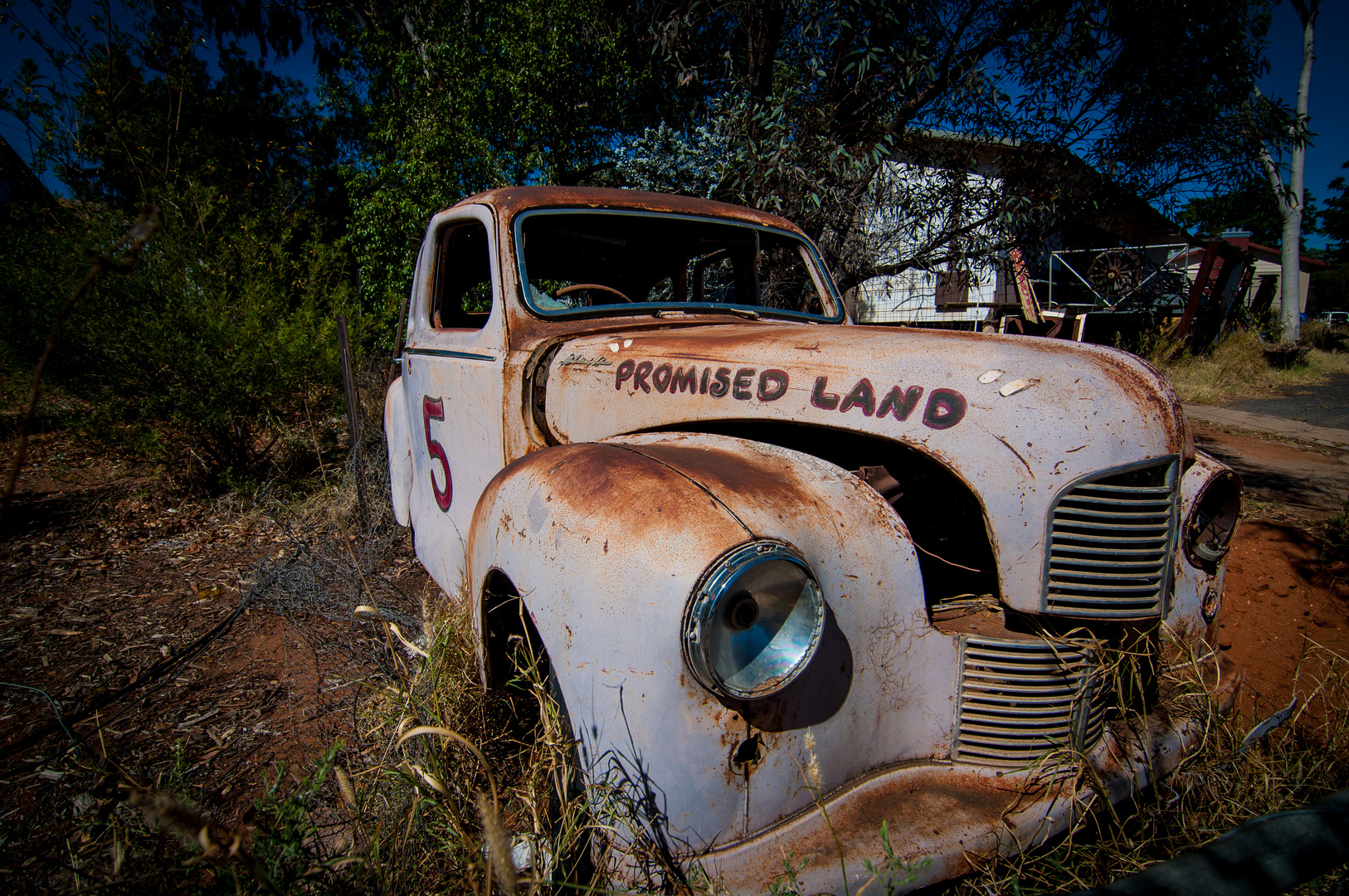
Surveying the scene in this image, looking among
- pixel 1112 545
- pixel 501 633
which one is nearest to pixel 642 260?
pixel 501 633

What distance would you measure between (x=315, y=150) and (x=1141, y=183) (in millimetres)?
17072

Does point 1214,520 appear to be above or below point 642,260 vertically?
below

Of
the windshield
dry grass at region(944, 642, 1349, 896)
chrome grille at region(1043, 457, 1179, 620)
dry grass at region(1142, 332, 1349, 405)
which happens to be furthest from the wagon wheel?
chrome grille at region(1043, 457, 1179, 620)

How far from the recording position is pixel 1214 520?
69.1 inches

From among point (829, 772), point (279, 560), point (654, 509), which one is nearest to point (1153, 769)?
point (829, 772)

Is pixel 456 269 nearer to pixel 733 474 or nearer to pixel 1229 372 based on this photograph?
pixel 733 474

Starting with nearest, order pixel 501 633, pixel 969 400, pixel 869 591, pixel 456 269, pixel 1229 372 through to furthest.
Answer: pixel 869 591 → pixel 969 400 → pixel 501 633 → pixel 456 269 → pixel 1229 372

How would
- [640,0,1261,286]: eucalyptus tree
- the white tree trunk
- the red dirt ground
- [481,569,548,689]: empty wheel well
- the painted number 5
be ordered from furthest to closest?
the white tree trunk < [640,0,1261,286]: eucalyptus tree < the painted number 5 < the red dirt ground < [481,569,548,689]: empty wheel well

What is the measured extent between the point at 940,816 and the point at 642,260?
2.61 metres

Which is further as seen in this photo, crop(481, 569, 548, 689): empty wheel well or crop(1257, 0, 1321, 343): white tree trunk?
crop(1257, 0, 1321, 343): white tree trunk

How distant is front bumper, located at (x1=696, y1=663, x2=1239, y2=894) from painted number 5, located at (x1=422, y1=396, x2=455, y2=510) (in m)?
1.99

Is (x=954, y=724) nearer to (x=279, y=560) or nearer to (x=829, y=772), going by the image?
(x=829, y=772)

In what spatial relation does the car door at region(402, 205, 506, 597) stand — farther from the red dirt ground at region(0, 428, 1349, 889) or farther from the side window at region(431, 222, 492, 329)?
the red dirt ground at region(0, 428, 1349, 889)

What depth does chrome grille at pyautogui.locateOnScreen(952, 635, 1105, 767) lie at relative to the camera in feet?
4.55
